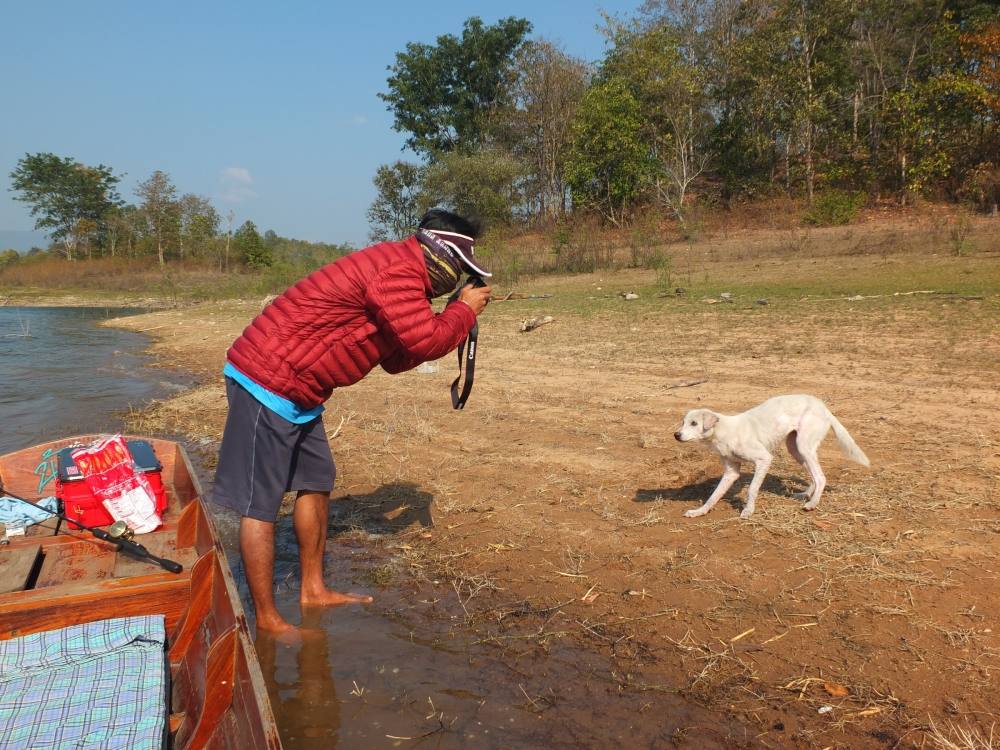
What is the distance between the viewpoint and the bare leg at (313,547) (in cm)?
425

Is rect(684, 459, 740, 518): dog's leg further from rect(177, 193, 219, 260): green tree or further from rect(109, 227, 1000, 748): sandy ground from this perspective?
rect(177, 193, 219, 260): green tree

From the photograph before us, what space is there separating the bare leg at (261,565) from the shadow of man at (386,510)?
5.42ft

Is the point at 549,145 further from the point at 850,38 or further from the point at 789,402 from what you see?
the point at 789,402

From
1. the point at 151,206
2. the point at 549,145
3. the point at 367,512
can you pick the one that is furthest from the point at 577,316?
the point at 151,206

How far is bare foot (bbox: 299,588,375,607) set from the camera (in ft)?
14.4

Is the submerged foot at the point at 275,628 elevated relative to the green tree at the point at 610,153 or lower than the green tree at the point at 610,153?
lower

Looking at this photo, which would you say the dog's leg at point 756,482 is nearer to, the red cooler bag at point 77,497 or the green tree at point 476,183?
the red cooler bag at point 77,497

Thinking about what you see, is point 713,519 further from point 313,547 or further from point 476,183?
point 476,183

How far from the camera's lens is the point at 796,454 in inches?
211

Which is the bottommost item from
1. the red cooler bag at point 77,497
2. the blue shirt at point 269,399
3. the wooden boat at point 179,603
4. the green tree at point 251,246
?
the wooden boat at point 179,603

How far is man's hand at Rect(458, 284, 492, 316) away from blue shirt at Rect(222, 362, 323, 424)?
1021 mm

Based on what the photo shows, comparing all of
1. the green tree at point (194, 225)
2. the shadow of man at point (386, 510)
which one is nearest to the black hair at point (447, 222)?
the shadow of man at point (386, 510)

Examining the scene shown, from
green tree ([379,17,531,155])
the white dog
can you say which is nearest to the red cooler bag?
the white dog

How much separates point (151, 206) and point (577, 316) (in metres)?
43.8
